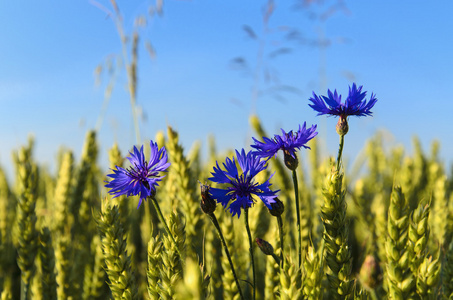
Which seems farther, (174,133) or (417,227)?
(174,133)

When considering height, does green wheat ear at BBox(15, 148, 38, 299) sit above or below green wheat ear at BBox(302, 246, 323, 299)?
above

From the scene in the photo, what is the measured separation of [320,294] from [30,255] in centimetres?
149

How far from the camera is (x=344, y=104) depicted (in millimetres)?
1382

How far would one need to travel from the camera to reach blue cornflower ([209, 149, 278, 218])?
1210 millimetres

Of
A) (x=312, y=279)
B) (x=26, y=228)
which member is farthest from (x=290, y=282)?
(x=26, y=228)

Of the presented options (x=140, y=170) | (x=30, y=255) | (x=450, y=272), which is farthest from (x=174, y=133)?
(x=450, y=272)

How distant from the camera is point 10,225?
3.77 m

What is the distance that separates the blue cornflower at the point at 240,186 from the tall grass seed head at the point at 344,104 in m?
0.31

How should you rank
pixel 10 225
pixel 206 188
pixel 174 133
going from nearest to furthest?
pixel 206 188
pixel 174 133
pixel 10 225

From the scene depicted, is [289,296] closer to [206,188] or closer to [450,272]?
[206,188]

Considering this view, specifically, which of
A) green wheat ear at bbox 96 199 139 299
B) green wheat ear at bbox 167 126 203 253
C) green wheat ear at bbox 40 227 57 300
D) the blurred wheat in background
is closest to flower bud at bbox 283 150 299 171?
the blurred wheat in background

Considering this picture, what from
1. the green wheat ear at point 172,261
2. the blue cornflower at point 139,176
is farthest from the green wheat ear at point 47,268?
the green wheat ear at point 172,261

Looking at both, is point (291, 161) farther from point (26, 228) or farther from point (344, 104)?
point (26, 228)

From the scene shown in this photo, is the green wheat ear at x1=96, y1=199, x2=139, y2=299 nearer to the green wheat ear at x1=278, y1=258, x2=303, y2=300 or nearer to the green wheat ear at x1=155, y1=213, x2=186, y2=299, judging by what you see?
the green wheat ear at x1=155, y1=213, x2=186, y2=299
